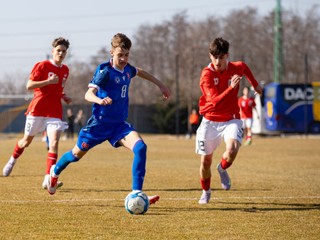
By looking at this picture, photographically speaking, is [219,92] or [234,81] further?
[219,92]

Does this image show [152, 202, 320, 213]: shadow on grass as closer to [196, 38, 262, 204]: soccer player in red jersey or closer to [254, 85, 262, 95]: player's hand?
[196, 38, 262, 204]: soccer player in red jersey

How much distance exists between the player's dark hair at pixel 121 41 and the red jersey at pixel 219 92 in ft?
4.86

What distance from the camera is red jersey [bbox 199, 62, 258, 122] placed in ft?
36.0

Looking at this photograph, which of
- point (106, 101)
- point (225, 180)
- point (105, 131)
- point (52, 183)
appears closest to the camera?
point (106, 101)

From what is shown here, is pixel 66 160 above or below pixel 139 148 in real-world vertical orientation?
below

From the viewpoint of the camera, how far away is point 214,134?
11.1 meters

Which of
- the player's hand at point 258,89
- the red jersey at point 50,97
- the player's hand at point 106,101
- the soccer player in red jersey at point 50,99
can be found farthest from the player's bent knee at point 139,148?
the red jersey at point 50,97

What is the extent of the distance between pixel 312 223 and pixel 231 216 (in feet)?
3.44

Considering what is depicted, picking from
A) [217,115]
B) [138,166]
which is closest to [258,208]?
[217,115]

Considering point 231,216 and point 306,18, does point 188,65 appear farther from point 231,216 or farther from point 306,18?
point 231,216

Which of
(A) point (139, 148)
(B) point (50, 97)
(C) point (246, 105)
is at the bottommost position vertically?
(A) point (139, 148)

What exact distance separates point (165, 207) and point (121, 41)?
2272 mm

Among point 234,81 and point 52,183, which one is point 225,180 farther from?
Answer: point 52,183

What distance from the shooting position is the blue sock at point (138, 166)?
9641mm
